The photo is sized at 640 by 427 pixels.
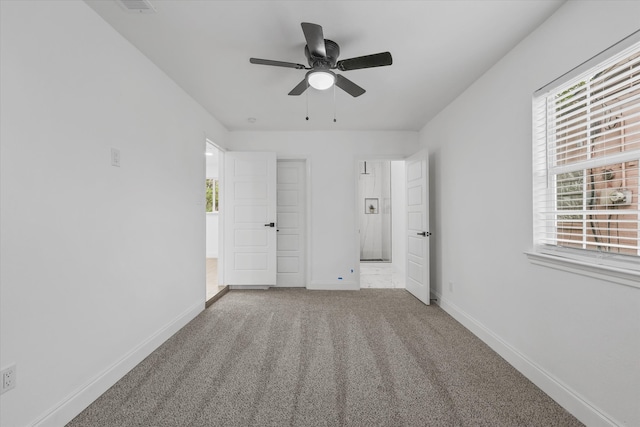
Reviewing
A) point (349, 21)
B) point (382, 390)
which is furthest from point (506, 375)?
point (349, 21)

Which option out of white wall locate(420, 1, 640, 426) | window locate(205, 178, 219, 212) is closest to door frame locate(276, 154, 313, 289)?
white wall locate(420, 1, 640, 426)

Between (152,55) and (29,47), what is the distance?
1034 mm

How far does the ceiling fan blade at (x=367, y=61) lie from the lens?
195cm

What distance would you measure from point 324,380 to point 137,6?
2708 millimetres

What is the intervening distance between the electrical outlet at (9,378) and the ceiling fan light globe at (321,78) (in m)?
2.37

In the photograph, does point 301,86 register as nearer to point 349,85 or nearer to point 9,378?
point 349,85

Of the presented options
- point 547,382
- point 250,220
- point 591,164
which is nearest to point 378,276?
point 250,220

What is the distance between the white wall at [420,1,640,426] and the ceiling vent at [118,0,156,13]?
254 centimetres

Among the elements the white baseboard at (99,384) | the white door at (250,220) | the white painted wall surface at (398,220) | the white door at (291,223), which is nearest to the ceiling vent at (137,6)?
the white baseboard at (99,384)

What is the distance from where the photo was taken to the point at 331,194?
443 cm

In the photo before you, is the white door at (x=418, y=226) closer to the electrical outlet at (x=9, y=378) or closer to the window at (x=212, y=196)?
the electrical outlet at (x=9, y=378)

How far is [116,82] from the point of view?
204 centimetres

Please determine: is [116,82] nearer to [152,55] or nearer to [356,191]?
[152,55]

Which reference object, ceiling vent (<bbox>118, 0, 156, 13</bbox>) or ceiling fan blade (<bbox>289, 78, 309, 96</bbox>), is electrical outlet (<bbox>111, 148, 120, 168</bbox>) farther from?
ceiling fan blade (<bbox>289, 78, 309, 96</bbox>)
